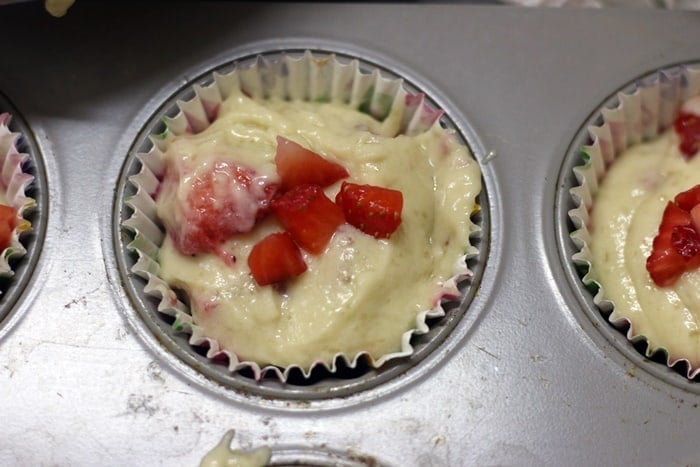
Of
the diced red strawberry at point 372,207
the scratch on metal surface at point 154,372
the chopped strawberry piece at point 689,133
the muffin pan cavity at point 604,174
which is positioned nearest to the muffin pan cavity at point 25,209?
the scratch on metal surface at point 154,372

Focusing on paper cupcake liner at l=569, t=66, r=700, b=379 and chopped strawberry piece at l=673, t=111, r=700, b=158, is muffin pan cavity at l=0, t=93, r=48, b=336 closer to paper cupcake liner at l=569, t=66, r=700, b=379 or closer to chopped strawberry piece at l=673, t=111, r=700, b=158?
paper cupcake liner at l=569, t=66, r=700, b=379

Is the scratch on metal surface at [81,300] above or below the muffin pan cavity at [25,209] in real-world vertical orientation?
below

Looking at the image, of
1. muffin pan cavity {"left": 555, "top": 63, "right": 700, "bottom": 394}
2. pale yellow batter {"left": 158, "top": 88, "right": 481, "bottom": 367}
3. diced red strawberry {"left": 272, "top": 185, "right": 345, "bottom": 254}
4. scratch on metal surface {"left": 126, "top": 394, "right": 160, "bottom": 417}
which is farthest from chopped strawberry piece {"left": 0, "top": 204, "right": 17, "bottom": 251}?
muffin pan cavity {"left": 555, "top": 63, "right": 700, "bottom": 394}

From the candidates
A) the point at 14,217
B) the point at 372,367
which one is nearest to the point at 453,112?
the point at 372,367

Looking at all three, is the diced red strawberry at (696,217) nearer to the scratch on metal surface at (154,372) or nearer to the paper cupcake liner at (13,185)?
the scratch on metal surface at (154,372)

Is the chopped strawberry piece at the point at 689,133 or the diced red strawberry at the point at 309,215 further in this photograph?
the chopped strawberry piece at the point at 689,133

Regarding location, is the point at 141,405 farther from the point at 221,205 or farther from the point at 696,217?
the point at 696,217

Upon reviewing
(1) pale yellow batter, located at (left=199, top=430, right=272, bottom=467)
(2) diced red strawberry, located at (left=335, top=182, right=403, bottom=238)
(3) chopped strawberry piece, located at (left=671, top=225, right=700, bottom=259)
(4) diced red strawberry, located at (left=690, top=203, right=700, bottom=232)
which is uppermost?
(2) diced red strawberry, located at (left=335, top=182, right=403, bottom=238)
